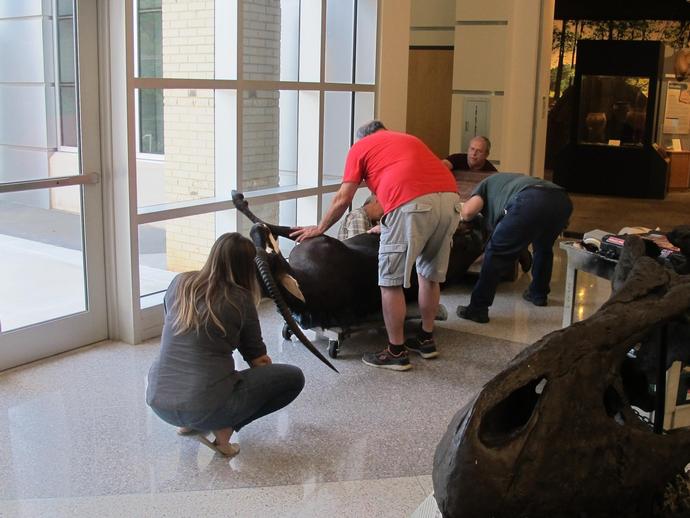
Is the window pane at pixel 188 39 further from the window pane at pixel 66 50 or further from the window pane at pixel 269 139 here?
the window pane at pixel 66 50

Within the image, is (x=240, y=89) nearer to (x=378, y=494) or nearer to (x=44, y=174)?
(x=44, y=174)

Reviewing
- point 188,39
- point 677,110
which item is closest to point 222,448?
point 188,39

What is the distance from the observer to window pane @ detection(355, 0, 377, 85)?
23.6 ft

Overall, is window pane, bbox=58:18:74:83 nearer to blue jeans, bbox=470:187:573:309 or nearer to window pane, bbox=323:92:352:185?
window pane, bbox=323:92:352:185

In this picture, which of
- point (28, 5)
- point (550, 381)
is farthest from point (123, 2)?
point (550, 381)

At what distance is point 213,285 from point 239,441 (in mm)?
865

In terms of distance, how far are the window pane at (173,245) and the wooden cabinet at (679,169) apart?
12.5 metres

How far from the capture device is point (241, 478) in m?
3.64

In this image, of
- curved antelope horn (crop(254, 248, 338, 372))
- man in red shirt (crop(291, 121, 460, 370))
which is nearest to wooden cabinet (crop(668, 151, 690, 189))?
man in red shirt (crop(291, 121, 460, 370))

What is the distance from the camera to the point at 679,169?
53.7 ft

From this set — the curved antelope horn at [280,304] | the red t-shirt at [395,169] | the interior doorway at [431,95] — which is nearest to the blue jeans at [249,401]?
the curved antelope horn at [280,304]

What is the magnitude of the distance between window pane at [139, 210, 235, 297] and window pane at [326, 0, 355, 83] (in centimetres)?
177

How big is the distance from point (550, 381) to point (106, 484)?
2375mm

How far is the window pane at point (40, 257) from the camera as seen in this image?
4.89 metres
